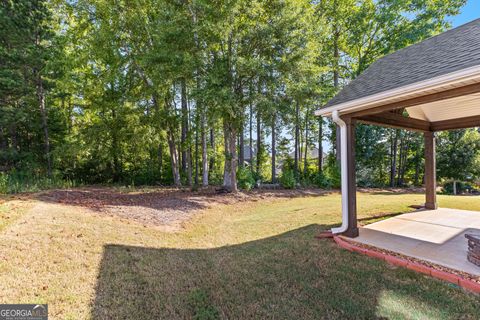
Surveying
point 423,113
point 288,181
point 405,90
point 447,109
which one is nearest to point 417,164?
point 288,181

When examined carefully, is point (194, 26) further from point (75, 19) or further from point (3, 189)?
point (3, 189)

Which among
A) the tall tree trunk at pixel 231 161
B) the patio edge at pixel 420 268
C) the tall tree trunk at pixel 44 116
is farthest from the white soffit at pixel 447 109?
the tall tree trunk at pixel 44 116

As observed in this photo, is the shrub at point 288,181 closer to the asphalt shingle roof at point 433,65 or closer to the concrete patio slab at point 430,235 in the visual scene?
the concrete patio slab at point 430,235

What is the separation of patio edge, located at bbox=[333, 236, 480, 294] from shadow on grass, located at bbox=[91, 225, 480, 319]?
0.16 m

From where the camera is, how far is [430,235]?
14.2 feet

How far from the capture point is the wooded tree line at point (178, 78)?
9242mm

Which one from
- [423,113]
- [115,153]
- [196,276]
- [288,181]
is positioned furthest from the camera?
[115,153]

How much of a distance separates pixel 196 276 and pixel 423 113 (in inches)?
252

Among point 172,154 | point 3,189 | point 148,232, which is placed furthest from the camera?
point 172,154

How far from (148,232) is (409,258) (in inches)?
180

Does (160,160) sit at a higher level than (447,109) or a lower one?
lower

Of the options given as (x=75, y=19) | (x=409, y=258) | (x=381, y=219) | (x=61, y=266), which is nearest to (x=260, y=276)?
(x=409, y=258)

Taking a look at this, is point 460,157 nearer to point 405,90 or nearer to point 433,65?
point 433,65

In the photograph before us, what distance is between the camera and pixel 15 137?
13102 mm
